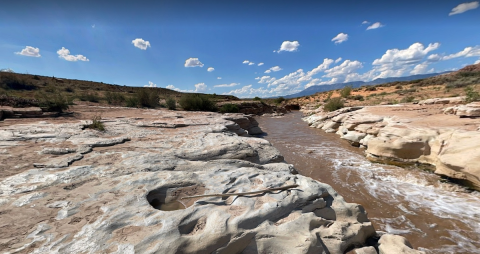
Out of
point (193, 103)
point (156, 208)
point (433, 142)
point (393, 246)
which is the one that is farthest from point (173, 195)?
point (193, 103)

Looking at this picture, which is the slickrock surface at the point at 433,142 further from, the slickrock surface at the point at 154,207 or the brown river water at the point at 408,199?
the slickrock surface at the point at 154,207

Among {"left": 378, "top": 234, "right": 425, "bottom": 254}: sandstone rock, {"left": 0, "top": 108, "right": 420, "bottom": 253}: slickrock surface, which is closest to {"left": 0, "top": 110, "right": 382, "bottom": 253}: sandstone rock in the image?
{"left": 0, "top": 108, "right": 420, "bottom": 253}: slickrock surface

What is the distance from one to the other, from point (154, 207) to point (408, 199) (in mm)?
4994

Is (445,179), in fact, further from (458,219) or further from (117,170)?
(117,170)

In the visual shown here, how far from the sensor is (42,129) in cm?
457

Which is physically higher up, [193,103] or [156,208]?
[193,103]

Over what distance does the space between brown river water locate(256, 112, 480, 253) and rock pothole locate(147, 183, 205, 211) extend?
10.5 ft

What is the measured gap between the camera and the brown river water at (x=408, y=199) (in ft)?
10.0

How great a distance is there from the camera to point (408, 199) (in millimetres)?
4121

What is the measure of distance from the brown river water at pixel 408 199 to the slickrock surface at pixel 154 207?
134 centimetres

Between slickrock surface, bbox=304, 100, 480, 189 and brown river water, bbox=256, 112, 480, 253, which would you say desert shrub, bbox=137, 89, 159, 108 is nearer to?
brown river water, bbox=256, 112, 480, 253

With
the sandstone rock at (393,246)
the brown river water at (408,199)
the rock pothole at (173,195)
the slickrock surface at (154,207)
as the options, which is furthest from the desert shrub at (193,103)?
the sandstone rock at (393,246)

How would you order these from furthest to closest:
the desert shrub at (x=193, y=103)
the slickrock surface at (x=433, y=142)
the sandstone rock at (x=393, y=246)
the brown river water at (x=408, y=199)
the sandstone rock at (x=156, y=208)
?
the desert shrub at (x=193, y=103)
the slickrock surface at (x=433, y=142)
the brown river water at (x=408, y=199)
the sandstone rock at (x=393, y=246)
the sandstone rock at (x=156, y=208)

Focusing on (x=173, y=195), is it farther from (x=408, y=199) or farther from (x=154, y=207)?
(x=408, y=199)
